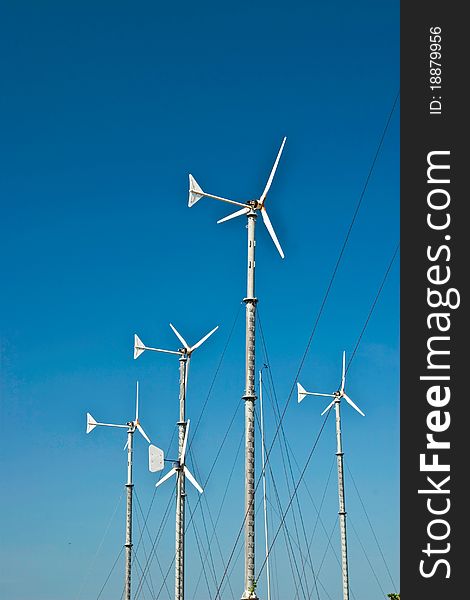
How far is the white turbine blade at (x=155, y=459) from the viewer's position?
4800cm

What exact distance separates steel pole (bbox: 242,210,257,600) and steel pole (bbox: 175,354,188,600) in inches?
798

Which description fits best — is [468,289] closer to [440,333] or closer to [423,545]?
[440,333]

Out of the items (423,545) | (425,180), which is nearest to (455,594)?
(423,545)

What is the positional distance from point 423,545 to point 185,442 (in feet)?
107

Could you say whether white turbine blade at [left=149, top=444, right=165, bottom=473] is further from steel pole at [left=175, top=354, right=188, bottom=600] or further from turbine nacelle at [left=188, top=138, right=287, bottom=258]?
turbine nacelle at [left=188, top=138, right=287, bottom=258]

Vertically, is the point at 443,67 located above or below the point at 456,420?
above

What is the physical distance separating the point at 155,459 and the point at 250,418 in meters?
19.4

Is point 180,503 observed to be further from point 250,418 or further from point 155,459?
point 250,418

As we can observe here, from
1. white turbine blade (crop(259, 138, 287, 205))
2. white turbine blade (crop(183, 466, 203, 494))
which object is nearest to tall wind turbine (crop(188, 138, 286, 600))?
white turbine blade (crop(259, 138, 287, 205))

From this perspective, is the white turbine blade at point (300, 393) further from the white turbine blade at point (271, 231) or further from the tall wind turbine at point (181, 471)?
the white turbine blade at point (271, 231)

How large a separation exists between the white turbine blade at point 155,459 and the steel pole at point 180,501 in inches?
104

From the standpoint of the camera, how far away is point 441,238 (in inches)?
810

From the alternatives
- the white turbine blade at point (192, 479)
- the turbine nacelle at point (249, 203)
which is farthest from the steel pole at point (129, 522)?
the turbine nacelle at point (249, 203)

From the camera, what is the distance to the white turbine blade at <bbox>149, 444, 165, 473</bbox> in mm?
48000
